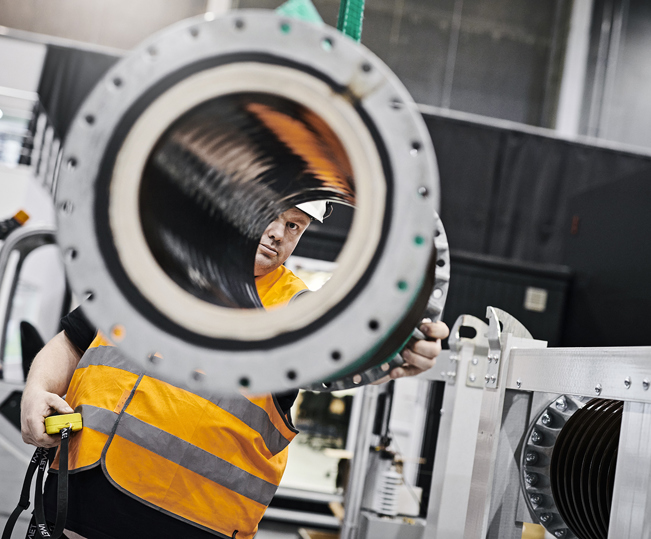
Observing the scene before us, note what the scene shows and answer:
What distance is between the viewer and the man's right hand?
110 centimetres

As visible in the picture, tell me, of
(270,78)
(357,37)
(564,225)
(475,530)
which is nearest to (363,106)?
(270,78)

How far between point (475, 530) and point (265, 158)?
0.86 metres

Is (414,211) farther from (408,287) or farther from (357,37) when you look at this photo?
(357,37)

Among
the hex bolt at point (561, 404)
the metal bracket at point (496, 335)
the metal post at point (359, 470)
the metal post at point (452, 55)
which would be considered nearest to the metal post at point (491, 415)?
the metal bracket at point (496, 335)

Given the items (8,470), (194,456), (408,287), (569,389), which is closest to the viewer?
(408,287)

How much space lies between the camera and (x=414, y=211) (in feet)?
1.79

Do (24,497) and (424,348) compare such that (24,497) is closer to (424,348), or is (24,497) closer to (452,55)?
(424,348)

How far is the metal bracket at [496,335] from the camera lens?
1266 millimetres

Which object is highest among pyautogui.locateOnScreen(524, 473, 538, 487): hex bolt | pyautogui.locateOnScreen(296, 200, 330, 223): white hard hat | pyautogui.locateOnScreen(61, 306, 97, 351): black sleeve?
pyautogui.locateOnScreen(296, 200, 330, 223): white hard hat

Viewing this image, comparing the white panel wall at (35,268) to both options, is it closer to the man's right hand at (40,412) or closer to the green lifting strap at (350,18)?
the man's right hand at (40,412)

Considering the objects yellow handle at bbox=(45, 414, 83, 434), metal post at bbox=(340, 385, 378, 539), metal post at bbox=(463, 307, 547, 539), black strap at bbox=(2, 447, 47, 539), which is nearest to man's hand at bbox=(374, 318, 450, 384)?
metal post at bbox=(463, 307, 547, 539)

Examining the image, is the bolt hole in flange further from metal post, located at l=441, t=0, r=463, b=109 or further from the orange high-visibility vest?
metal post, located at l=441, t=0, r=463, b=109

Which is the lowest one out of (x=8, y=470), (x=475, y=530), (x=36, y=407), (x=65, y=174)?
(x=8, y=470)

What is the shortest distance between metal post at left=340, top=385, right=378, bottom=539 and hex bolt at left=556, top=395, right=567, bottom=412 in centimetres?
135
